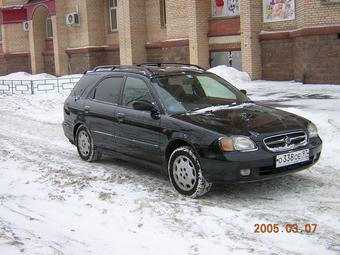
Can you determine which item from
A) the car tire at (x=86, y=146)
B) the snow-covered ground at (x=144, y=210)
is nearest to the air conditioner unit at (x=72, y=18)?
the snow-covered ground at (x=144, y=210)

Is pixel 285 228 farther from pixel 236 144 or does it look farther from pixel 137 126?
pixel 137 126

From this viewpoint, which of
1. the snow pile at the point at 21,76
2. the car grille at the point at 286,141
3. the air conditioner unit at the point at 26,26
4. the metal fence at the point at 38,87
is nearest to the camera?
the car grille at the point at 286,141

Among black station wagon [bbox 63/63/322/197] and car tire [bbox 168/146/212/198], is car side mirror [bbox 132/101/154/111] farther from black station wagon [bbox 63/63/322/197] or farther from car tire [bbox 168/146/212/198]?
car tire [bbox 168/146/212/198]

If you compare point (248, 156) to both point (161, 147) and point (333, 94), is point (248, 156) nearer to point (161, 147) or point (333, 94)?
point (161, 147)

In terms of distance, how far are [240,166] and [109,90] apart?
2.88 metres

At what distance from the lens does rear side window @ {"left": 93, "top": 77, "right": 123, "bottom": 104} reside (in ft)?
25.2

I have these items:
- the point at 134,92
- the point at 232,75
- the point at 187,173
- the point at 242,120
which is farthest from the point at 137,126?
the point at 232,75

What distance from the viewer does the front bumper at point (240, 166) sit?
227 inches

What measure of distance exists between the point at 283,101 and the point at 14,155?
23.9ft

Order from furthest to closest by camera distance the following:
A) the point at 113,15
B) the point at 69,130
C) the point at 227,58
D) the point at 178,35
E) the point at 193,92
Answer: the point at 113,15
the point at 178,35
the point at 227,58
the point at 69,130
the point at 193,92

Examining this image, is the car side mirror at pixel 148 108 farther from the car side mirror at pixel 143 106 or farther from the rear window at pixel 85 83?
the rear window at pixel 85 83

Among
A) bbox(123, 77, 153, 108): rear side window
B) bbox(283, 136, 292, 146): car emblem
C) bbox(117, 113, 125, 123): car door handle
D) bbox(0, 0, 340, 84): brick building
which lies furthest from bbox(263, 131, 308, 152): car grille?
bbox(0, 0, 340, 84): brick building

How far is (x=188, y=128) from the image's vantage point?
618 centimetres

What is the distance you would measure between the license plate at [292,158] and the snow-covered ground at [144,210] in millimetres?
395
